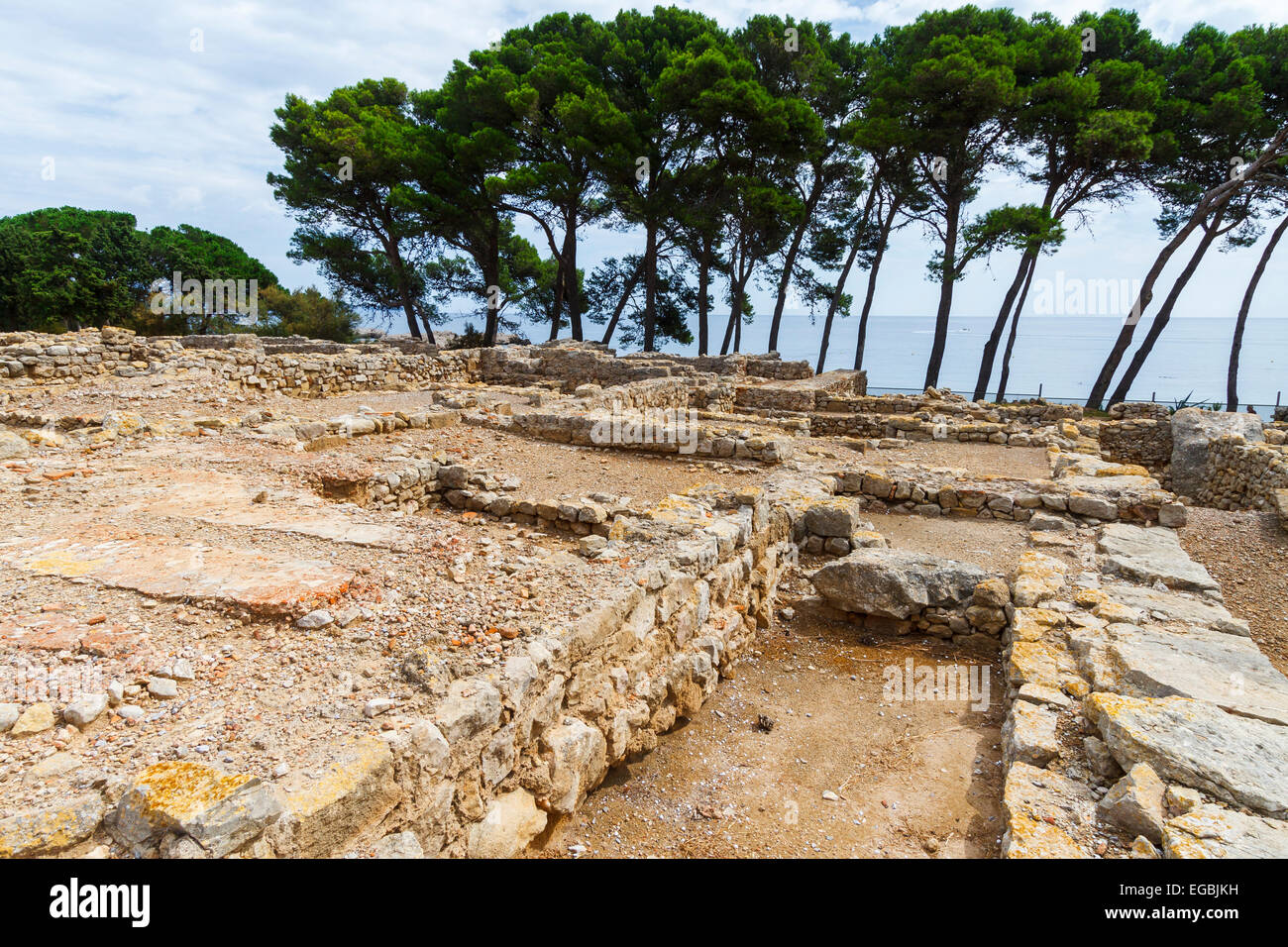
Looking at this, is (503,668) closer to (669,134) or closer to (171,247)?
(669,134)

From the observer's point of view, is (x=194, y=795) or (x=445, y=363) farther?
(x=445, y=363)

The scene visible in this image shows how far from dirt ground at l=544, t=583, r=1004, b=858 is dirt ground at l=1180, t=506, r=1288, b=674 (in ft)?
7.26

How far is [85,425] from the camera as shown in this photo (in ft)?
22.7

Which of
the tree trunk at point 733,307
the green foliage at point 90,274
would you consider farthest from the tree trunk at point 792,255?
the green foliage at point 90,274

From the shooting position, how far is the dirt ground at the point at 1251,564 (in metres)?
4.93

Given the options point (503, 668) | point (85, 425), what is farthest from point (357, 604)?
point (85, 425)

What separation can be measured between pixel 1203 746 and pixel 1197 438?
12.0m

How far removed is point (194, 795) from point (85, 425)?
7049 mm

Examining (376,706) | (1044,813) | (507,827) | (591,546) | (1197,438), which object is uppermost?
(1197,438)

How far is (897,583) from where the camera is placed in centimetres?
516

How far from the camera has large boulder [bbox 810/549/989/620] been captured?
202 inches

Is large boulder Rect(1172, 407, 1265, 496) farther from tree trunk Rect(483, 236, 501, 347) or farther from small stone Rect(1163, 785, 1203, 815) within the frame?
tree trunk Rect(483, 236, 501, 347)

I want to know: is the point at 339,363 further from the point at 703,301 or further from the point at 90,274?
the point at 90,274

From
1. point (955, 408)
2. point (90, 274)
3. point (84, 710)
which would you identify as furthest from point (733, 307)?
point (90, 274)
